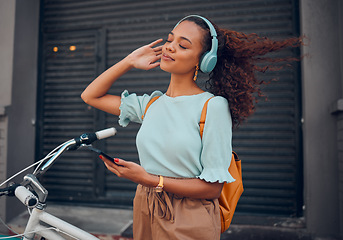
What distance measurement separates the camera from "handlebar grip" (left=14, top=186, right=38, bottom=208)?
4.71ft

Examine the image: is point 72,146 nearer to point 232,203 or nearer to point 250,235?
point 232,203

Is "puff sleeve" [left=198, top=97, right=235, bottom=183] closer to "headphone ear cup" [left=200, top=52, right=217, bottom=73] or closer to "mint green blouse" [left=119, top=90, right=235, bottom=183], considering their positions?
"mint green blouse" [left=119, top=90, right=235, bottom=183]

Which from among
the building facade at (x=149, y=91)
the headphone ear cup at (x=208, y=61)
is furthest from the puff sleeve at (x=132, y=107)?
the building facade at (x=149, y=91)

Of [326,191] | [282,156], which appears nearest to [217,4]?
[282,156]

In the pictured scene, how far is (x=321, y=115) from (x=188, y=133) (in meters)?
2.99

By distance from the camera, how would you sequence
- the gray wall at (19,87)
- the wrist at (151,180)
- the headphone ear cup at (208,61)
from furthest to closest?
the gray wall at (19,87) < the headphone ear cup at (208,61) < the wrist at (151,180)

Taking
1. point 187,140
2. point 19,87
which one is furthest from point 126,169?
point 19,87

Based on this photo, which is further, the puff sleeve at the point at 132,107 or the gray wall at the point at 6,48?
the gray wall at the point at 6,48

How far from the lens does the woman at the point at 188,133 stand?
1647 mm

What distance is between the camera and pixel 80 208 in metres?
5.12

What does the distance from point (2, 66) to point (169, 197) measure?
4258 millimetres

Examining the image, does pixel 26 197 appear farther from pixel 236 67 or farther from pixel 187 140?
pixel 236 67

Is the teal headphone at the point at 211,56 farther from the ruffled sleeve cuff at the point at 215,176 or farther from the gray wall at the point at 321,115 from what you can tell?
the gray wall at the point at 321,115

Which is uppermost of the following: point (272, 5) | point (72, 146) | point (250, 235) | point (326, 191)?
point (272, 5)
